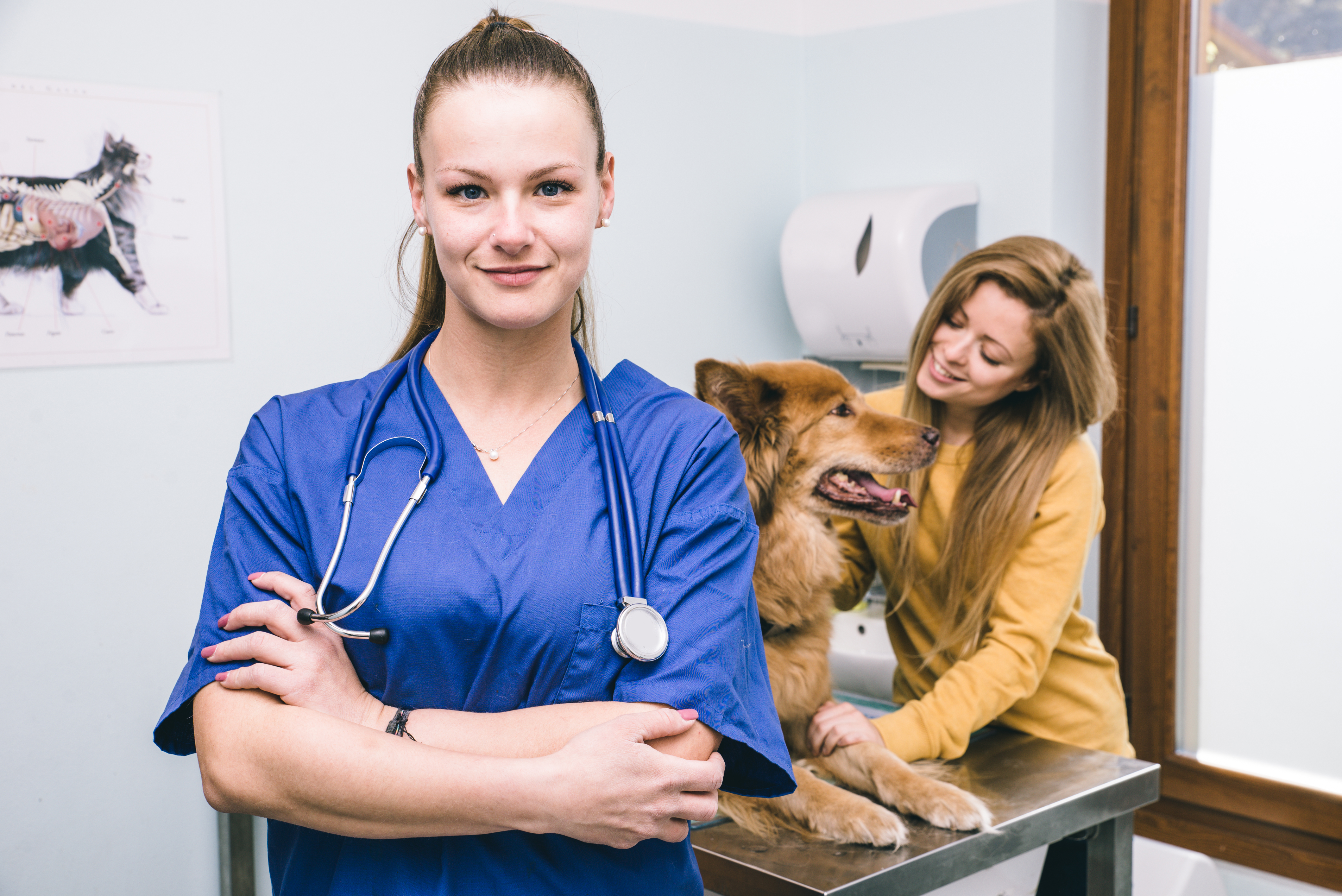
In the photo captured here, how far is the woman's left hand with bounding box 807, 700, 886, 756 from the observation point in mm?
1498

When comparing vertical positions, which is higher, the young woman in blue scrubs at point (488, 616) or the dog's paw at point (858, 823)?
the young woman in blue scrubs at point (488, 616)

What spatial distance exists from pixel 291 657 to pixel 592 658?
248 mm

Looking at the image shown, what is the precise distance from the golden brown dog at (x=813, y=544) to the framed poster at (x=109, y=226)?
3.65 ft

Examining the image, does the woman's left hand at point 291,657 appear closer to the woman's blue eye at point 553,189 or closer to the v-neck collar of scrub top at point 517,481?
the v-neck collar of scrub top at point 517,481

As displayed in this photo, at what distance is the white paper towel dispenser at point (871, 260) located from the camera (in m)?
2.64

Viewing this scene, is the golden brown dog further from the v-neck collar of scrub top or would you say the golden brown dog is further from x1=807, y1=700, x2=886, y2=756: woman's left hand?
the v-neck collar of scrub top

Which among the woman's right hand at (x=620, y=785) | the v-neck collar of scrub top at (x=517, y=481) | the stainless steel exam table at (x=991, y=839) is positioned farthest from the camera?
the stainless steel exam table at (x=991, y=839)

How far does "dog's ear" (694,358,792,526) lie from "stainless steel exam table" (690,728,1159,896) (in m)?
0.50

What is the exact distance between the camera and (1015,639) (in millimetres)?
1635

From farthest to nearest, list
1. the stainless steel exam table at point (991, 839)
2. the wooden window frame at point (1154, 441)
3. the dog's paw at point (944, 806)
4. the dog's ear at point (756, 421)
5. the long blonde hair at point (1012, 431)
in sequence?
1. the wooden window frame at point (1154, 441)
2. the long blonde hair at point (1012, 431)
3. the dog's ear at point (756, 421)
4. the dog's paw at point (944, 806)
5. the stainless steel exam table at point (991, 839)

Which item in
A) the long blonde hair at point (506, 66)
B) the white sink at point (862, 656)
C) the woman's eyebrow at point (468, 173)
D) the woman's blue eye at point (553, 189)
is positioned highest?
the long blonde hair at point (506, 66)

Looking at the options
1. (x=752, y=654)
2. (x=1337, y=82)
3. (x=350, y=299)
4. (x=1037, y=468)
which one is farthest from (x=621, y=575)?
(x=1337, y=82)

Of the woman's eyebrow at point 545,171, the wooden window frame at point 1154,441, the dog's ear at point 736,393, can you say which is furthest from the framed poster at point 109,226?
the wooden window frame at point 1154,441

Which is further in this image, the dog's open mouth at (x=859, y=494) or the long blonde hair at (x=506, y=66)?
the dog's open mouth at (x=859, y=494)
